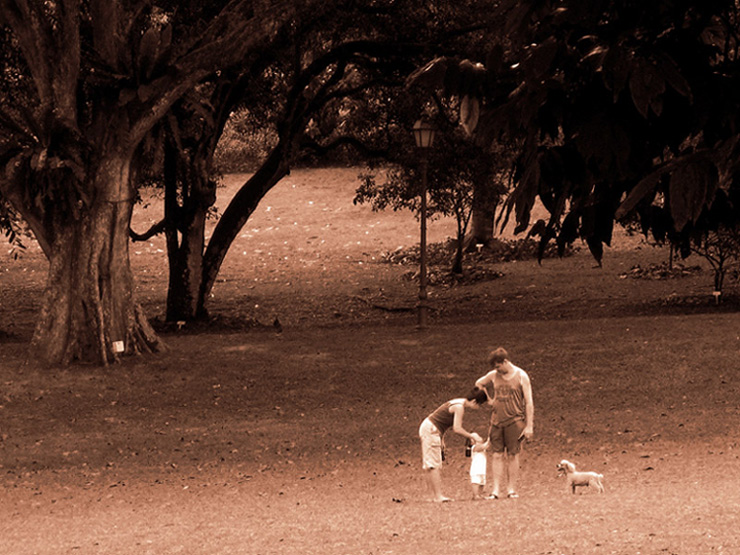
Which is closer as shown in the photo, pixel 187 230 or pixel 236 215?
pixel 187 230

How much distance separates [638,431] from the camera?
1344cm

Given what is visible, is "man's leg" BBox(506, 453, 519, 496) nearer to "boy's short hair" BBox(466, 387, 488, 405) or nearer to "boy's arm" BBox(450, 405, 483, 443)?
"boy's arm" BBox(450, 405, 483, 443)

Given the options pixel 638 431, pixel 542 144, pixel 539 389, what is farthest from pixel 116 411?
pixel 542 144

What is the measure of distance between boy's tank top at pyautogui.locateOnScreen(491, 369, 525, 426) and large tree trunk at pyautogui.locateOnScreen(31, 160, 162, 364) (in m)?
8.91

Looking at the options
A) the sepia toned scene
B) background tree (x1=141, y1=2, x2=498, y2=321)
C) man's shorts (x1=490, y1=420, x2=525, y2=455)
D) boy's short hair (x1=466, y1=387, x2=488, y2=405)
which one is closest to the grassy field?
the sepia toned scene

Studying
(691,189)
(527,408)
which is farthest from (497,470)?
(691,189)

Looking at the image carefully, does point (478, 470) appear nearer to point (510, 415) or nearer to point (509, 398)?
point (510, 415)

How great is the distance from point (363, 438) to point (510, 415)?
442cm

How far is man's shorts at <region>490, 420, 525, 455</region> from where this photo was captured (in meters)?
9.54

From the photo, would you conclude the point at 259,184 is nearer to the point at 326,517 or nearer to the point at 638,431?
the point at 638,431

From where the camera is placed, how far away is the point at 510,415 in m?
9.52

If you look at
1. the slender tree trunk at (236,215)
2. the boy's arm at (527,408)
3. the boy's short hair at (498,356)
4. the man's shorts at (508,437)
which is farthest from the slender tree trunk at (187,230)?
the boy's short hair at (498,356)

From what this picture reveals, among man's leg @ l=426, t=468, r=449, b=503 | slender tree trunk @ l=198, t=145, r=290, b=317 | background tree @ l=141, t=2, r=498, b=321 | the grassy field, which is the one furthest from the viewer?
slender tree trunk @ l=198, t=145, r=290, b=317

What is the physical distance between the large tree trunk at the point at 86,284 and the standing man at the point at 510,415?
882 cm
